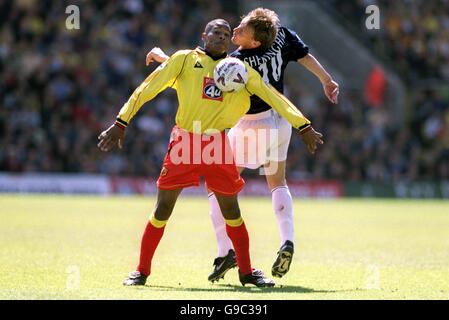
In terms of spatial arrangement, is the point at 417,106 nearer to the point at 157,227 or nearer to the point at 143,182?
the point at 143,182

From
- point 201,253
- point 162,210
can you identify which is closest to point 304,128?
point 162,210

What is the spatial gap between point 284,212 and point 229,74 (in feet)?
5.65

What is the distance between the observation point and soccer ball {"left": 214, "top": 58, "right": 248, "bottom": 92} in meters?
8.82

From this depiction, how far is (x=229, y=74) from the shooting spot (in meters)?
8.82

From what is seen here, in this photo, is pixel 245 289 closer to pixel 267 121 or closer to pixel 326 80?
pixel 267 121

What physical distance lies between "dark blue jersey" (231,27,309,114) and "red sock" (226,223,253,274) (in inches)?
58.6

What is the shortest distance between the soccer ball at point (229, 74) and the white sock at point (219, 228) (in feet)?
4.63

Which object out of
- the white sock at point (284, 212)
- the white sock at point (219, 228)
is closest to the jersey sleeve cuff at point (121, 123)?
the white sock at point (219, 228)

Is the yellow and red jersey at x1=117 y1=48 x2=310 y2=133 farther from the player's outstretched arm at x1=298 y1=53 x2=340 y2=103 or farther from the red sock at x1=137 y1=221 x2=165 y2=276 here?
the player's outstretched arm at x1=298 y1=53 x2=340 y2=103

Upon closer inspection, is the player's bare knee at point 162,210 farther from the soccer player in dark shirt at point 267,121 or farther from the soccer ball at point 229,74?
the soccer ball at point 229,74

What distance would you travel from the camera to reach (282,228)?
974cm

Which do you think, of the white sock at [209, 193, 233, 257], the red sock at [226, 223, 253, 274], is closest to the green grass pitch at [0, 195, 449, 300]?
the red sock at [226, 223, 253, 274]

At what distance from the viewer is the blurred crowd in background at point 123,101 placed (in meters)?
27.1

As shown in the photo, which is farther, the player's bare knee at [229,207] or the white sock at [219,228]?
the white sock at [219,228]
